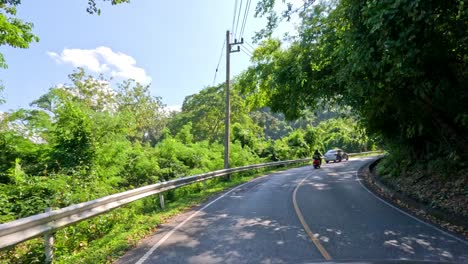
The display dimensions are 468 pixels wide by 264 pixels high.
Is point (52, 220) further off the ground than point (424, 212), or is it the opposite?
point (52, 220)

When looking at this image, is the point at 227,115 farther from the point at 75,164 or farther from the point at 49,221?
the point at 49,221

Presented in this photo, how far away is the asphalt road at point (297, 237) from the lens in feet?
19.5

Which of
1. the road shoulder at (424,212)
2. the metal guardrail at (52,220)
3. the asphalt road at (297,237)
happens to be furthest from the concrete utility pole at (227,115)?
the metal guardrail at (52,220)

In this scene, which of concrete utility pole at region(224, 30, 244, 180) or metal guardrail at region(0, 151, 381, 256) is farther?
concrete utility pole at region(224, 30, 244, 180)

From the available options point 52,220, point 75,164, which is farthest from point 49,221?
point 75,164

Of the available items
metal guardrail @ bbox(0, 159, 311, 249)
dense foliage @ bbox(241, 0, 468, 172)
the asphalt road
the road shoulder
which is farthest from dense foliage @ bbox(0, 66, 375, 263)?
the road shoulder

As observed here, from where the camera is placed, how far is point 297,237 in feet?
23.4

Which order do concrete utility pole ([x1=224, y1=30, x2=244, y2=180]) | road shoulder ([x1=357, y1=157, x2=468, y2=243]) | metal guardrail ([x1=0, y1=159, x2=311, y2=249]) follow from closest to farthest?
metal guardrail ([x1=0, y1=159, x2=311, y2=249]) → road shoulder ([x1=357, y1=157, x2=468, y2=243]) → concrete utility pole ([x1=224, y1=30, x2=244, y2=180])

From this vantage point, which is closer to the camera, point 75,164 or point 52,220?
point 52,220

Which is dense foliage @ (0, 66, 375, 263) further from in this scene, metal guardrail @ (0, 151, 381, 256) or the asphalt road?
the asphalt road

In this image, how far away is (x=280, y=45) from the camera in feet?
61.4

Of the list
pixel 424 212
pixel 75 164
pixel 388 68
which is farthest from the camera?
pixel 75 164

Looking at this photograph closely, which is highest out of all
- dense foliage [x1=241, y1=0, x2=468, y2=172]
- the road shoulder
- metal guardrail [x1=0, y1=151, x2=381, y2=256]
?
dense foliage [x1=241, y1=0, x2=468, y2=172]

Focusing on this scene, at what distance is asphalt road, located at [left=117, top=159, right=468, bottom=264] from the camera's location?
19.5ft
